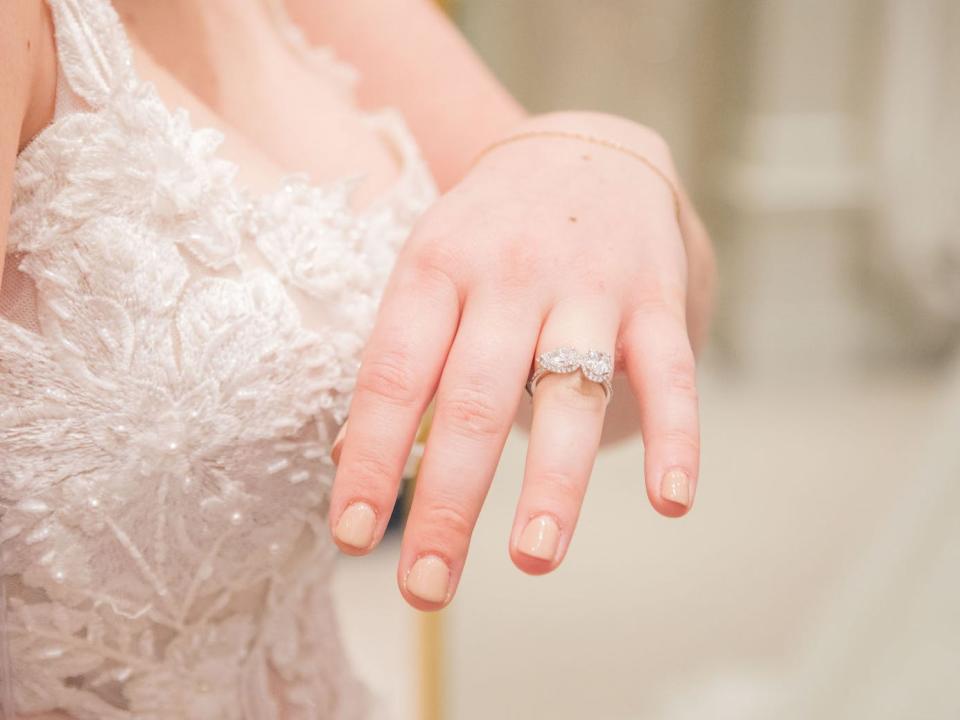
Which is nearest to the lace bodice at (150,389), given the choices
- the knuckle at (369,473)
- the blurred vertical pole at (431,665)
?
the knuckle at (369,473)

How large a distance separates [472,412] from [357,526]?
6 cm

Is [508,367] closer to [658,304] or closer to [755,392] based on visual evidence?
[658,304]

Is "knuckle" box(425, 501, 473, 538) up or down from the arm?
down

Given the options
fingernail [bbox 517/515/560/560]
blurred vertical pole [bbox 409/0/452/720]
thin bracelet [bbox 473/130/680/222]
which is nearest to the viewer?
fingernail [bbox 517/515/560/560]

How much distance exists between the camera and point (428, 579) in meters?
0.33

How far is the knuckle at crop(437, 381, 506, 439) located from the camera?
0.35m

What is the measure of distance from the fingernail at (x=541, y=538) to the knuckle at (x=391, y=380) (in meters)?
0.06

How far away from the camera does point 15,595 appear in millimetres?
429

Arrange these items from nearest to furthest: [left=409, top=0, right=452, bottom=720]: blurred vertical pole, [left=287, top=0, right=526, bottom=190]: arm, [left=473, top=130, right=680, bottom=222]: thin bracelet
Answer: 1. [left=473, top=130, right=680, bottom=222]: thin bracelet
2. [left=287, top=0, right=526, bottom=190]: arm
3. [left=409, top=0, right=452, bottom=720]: blurred vertical pole

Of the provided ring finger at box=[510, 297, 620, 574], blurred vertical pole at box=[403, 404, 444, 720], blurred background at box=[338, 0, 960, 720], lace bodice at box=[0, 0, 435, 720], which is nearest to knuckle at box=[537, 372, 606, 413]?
ring finger at box=[510, 297, 620, 574]

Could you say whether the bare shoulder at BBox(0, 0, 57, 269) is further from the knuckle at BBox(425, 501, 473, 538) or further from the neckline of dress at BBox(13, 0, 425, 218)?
the knuckle at BBox(425, 501, 473, 538)

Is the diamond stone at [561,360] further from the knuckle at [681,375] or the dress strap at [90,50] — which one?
the dress strap at [90,50]

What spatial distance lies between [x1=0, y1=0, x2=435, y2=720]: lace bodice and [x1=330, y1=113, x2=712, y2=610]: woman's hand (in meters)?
0.08

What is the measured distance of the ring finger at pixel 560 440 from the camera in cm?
33
